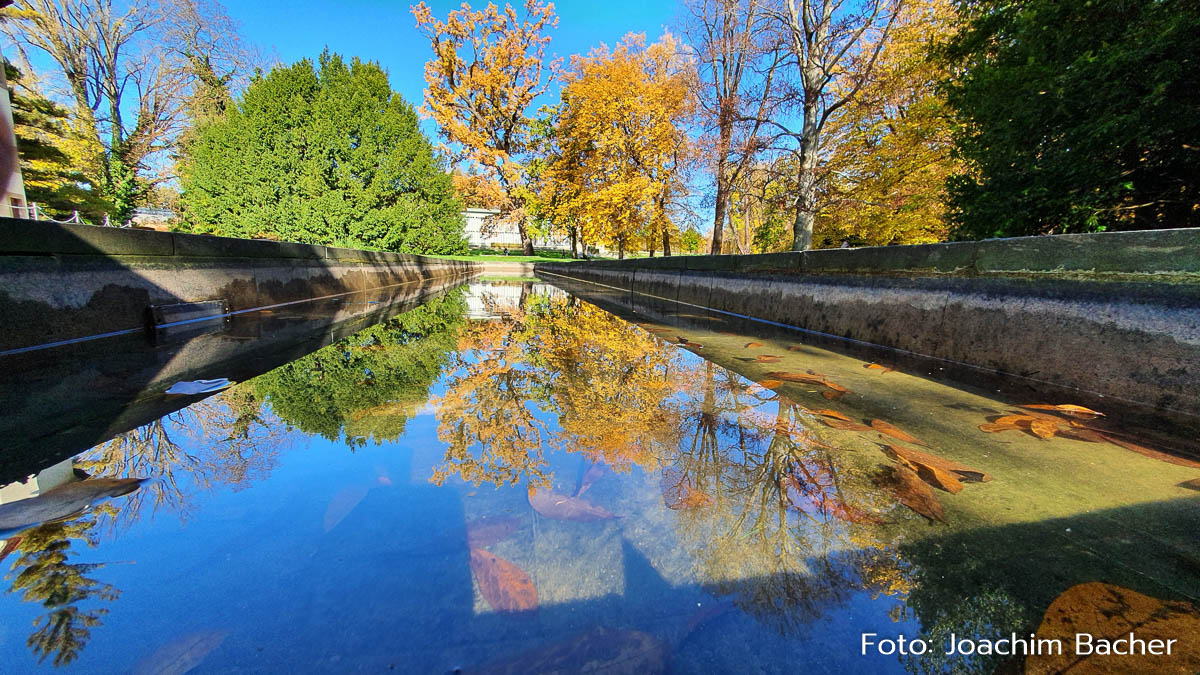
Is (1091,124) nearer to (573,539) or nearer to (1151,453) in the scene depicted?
(1151,453)

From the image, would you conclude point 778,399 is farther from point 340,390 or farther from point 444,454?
point 340,390

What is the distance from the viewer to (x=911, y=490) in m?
1.47

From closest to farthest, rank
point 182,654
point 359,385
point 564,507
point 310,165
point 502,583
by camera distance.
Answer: point 182,654 < point 502,583 < point 564,507 < point 359,385 < point 310,165

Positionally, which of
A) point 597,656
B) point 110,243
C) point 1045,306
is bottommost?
point 597,656

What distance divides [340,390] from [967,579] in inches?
116

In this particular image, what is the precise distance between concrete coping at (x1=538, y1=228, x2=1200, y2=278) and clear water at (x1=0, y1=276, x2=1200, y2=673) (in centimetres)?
86

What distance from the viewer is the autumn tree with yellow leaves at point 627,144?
16406 mm

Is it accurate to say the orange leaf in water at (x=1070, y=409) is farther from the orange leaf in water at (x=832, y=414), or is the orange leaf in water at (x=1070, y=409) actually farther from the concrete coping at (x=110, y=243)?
the concrete coping at (x=110, y=243)

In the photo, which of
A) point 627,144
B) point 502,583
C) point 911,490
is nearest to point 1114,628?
point 911,490

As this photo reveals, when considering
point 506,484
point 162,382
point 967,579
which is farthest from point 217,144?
point 967,579

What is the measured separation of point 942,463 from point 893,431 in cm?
31

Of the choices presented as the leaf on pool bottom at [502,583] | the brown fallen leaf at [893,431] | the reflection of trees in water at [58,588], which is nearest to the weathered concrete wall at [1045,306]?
the brown fallen leaf at [893,431]

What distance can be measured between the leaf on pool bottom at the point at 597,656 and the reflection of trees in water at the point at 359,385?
1.35 meters

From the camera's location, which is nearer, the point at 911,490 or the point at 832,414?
the point at 911,490
